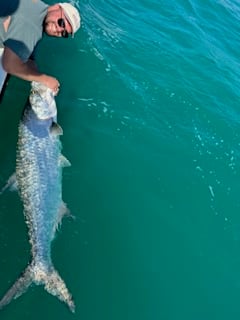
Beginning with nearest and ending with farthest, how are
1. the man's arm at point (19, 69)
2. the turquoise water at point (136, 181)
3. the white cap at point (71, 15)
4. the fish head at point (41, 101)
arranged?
the man's arm at point (19, 69), the white cap at point (71, 15), the fish head at point (41, 101), the turquoise water at point (136, 181)

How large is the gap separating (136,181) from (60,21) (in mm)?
2977

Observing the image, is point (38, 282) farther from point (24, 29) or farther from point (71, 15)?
point (71, 15)

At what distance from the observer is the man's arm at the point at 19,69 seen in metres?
4.66

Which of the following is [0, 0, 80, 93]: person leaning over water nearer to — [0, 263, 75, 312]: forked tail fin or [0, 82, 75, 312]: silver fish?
[0, 82, 75, 312]: silver fish

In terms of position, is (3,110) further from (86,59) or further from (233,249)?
(233,249)

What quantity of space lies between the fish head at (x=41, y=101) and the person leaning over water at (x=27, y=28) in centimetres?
27

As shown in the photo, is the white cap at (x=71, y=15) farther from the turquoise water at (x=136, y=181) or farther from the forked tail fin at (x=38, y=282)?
the forked tail fin at (x=38, y=282)

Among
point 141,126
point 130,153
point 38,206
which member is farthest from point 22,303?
point 141,126

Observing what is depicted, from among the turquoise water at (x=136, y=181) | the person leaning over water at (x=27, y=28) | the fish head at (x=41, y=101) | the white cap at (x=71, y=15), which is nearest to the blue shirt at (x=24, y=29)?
the person leaning over water at (x=27, y=28)

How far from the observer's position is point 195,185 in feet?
24.5

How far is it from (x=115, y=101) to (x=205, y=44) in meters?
4.24

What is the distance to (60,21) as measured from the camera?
15.6 feet

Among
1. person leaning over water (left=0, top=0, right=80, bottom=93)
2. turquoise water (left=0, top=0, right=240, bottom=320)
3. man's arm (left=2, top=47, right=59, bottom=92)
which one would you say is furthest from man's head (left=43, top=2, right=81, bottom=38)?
turquoise water (left=0, top=0, right=240, bottom=320)

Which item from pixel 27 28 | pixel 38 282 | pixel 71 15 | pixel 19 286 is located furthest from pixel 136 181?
pixel 27 28
